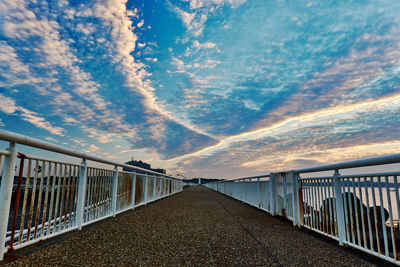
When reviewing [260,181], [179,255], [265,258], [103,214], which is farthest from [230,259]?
[260,181]

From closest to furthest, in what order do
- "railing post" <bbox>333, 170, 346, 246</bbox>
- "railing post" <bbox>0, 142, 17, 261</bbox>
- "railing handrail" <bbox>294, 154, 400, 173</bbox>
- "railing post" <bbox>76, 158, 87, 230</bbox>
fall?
"railing post" <bbox>0, 142, 17, 261</bbox>
"railing handrail" <bbox>294, 154, 400, 173</bbox>
"railing post" <bbox>333, 170, 346, 246</bbox>
"railing post" <bbox>76, 158, 87, 230</bbox>

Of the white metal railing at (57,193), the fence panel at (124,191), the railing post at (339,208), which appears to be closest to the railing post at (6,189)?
the white metal railing at (57,193)

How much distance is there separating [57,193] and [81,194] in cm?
69

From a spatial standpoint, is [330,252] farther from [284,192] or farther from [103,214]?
[103,214]

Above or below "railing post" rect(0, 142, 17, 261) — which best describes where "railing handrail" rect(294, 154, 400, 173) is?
above

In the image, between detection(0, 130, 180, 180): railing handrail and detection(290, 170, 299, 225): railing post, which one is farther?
detection(290, 170, 299, 225): railing post

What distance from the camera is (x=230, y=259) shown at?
10.7 ft

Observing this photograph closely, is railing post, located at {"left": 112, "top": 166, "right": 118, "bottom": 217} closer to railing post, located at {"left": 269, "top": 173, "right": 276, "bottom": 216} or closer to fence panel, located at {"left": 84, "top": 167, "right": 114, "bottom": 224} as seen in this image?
fence panel, located at {"left": 84, "top": 167, "right": 114, "bottom": 224}

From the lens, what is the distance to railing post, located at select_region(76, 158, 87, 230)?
4488 mm

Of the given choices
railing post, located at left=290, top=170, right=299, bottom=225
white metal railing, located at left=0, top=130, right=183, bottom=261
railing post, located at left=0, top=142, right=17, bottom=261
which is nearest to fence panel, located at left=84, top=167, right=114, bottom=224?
white metal railing, located at left=0, top=130, right=183, bottom=261

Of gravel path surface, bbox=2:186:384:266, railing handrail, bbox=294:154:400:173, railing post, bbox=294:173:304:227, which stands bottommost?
gravel path surface, bbox=2:186:384:266

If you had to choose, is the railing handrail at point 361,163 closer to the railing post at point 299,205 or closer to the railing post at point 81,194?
the railing post at point 299,205

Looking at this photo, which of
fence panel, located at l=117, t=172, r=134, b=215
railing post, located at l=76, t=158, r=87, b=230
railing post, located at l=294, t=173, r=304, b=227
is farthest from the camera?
fence panel, located at l=117, t=172, r=134, b=215

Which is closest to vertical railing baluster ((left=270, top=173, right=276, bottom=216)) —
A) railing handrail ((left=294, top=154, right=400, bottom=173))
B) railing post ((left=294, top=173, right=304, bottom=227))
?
railing post ((left=294, top=173, right=304, bottom=227))
